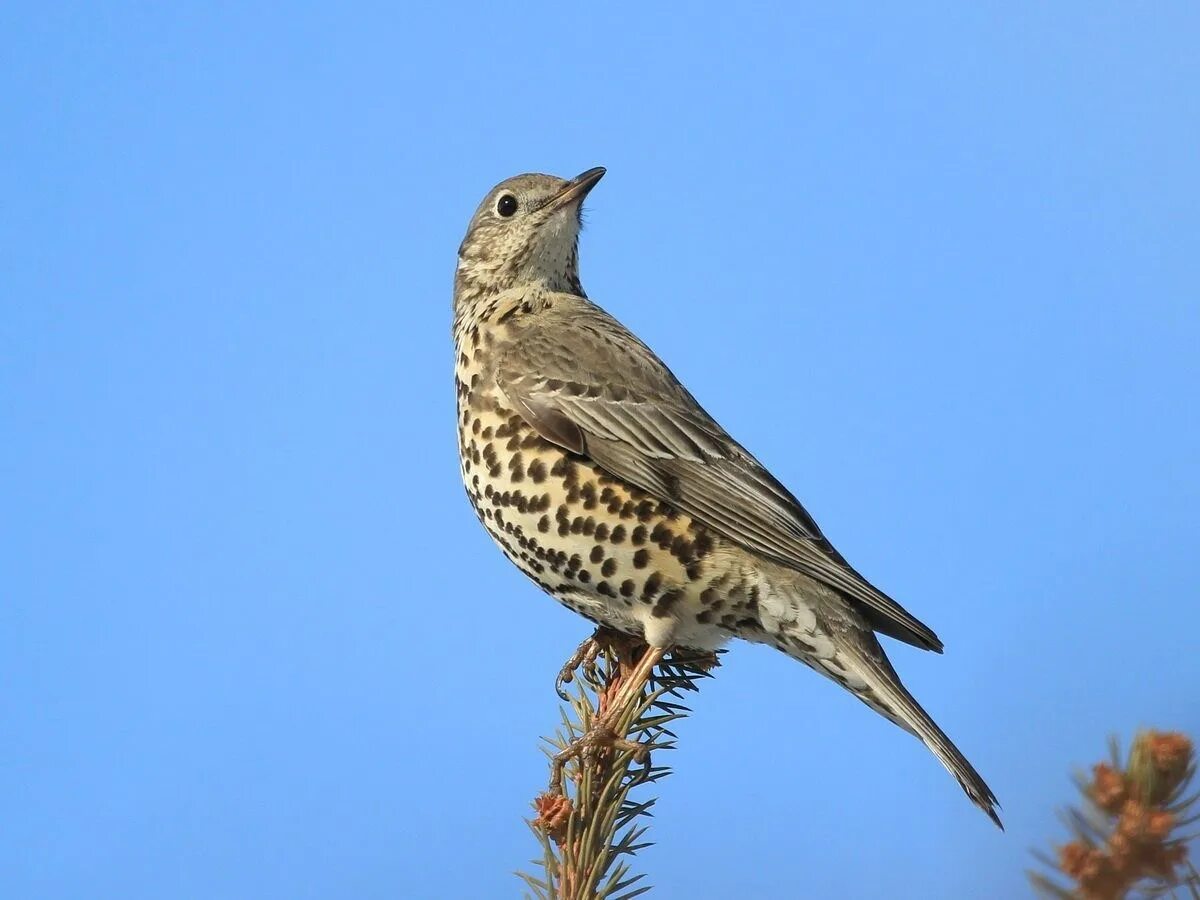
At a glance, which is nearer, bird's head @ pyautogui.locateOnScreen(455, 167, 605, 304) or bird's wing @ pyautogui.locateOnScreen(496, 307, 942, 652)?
bird's wing @ pyautogui.locateOnScreen(496, 307, 942, 652)

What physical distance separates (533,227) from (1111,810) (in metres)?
6.68

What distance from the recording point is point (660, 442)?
6867mm

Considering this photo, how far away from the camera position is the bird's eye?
8234mm

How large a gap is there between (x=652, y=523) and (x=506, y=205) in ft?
9.03

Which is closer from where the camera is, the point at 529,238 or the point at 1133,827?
the point at 1133,827

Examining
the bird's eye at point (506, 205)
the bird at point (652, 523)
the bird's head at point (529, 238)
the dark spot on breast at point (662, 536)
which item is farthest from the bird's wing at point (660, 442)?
the bird's eye at point (506, 205)

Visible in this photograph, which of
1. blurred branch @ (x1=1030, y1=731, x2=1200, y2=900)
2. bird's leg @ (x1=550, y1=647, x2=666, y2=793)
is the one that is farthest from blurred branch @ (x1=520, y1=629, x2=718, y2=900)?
blurred branch @ (x1=1030, y1=731, x2=1200, y2=900)

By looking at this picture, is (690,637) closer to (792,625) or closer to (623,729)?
(792,625)

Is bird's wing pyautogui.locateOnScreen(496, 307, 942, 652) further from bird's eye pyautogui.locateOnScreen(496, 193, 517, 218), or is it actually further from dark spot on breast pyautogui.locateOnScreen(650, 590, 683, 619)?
bird's eye pyautogui.locateOnScreen(496, 193, 517, 218)

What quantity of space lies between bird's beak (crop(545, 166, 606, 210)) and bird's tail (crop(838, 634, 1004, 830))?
10.4ft

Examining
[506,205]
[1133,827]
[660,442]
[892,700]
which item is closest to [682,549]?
[660,442]

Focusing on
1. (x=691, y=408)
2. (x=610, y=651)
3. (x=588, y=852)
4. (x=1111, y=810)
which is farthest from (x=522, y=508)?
(x=1111, y=810)

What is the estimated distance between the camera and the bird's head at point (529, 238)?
802cm

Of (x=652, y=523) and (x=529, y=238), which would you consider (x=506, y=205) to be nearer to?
(x=529, y=238)
